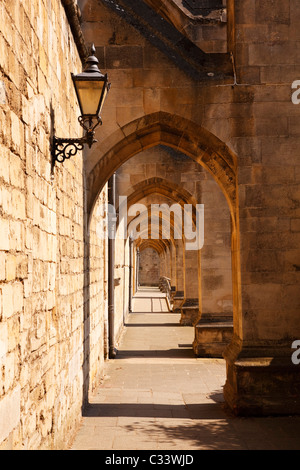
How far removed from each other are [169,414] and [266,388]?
1.17 meters

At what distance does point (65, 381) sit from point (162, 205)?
1282 cm

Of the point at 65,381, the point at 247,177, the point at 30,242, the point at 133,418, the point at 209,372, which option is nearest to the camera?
the point at 30,242

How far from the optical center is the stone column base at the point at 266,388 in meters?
6.64

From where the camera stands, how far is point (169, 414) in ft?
22.3

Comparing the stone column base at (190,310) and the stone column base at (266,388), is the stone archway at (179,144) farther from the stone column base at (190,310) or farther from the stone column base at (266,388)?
the stone column base at (190,310)

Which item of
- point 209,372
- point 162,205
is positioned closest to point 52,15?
point 209,372

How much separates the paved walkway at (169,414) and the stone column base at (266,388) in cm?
15

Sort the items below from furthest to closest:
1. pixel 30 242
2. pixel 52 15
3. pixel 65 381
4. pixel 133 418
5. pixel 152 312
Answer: pixel 152 312
pixel 133 418
pixel 65 381
pixel 52 15
pixel 30 242

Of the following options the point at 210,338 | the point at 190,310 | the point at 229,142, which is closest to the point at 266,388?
the point at 229,142

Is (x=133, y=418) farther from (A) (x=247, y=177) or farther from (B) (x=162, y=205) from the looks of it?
(B) (x=162, y=205)

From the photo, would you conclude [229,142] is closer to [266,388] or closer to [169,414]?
[266,388]

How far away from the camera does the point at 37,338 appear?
3633 millimetres

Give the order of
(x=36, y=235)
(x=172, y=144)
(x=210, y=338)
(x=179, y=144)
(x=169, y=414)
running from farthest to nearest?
1. (x=210, y=338)
2. (x=172, y=144)
3. (x=179, y=144)
4. (x=169, y=414)
5. (x=36, y=235)

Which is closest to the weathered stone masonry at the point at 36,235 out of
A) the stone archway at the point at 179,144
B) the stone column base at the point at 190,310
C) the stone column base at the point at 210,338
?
the stone archway at the point at 179,144
